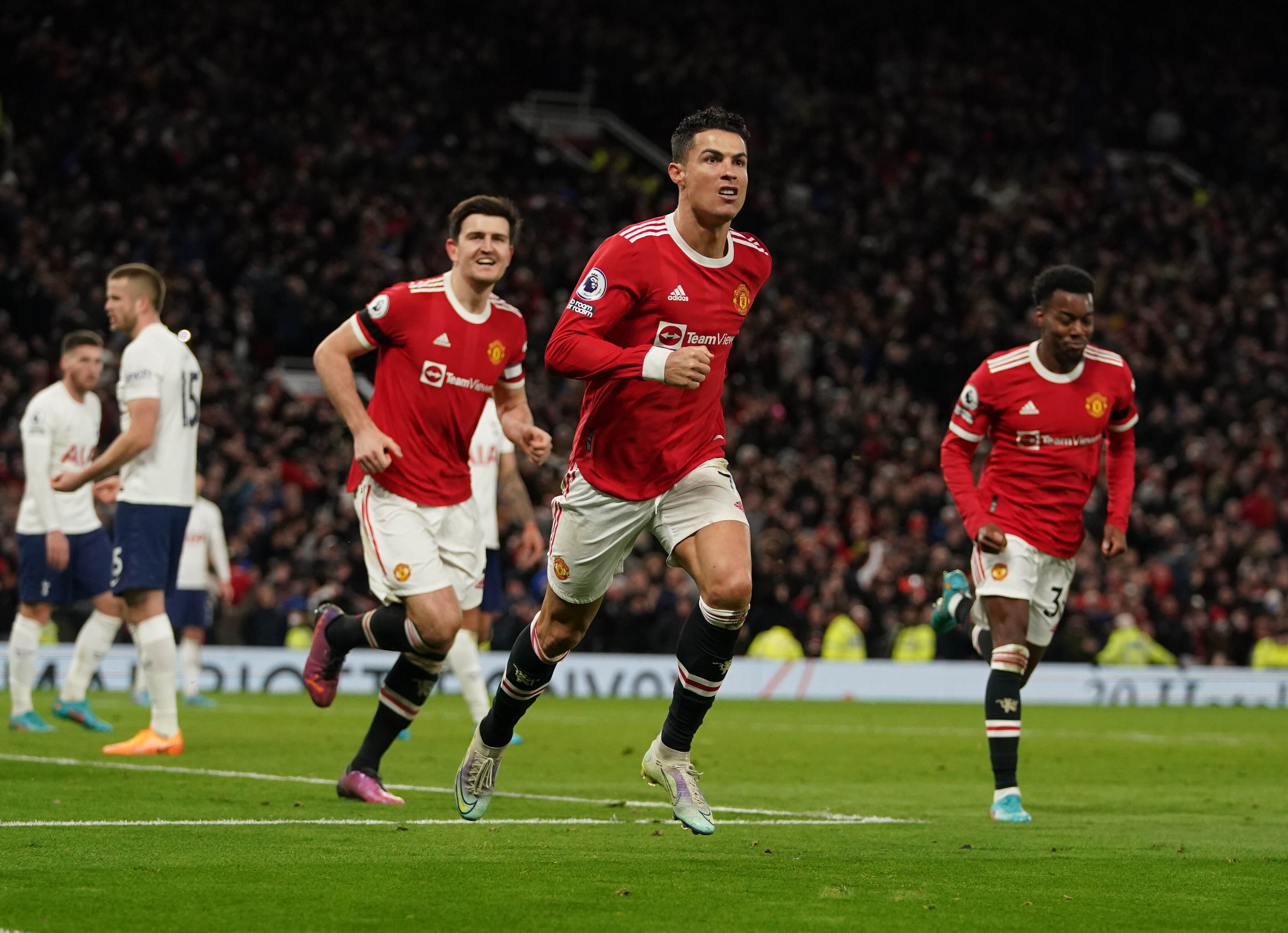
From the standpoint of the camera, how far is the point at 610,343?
6.35 meters

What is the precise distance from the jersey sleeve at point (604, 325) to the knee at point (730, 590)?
85 cm

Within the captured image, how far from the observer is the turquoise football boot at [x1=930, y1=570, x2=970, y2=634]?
33.1 feet

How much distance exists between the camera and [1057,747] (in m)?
14.0

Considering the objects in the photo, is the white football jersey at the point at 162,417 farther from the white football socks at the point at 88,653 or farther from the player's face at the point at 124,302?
the white football socks at the point at 88,653

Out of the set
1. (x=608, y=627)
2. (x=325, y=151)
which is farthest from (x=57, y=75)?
(x=608, y=627)

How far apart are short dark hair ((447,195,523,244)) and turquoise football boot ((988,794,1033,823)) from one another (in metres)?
3.53

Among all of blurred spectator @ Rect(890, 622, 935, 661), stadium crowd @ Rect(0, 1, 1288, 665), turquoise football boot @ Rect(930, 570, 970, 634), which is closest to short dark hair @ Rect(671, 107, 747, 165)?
turquoise football boot @ Rect(930, 570, 970, 634)

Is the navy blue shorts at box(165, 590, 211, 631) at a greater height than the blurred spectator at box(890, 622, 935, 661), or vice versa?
the navy blue shorts at box(165, 590, 211, 631)

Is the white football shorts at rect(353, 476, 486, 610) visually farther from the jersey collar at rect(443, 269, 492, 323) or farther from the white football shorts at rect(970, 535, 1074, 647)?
the white football shorts at rect(970, 535, 1074, 647)

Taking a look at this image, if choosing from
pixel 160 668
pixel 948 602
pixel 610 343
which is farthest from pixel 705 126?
pixel 160 668

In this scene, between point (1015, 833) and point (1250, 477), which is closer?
point (1015, 833)

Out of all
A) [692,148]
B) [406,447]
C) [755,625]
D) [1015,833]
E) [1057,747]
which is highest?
[692,148]

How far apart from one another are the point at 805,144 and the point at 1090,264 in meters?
5.78

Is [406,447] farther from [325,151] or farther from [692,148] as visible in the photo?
[325,151]
